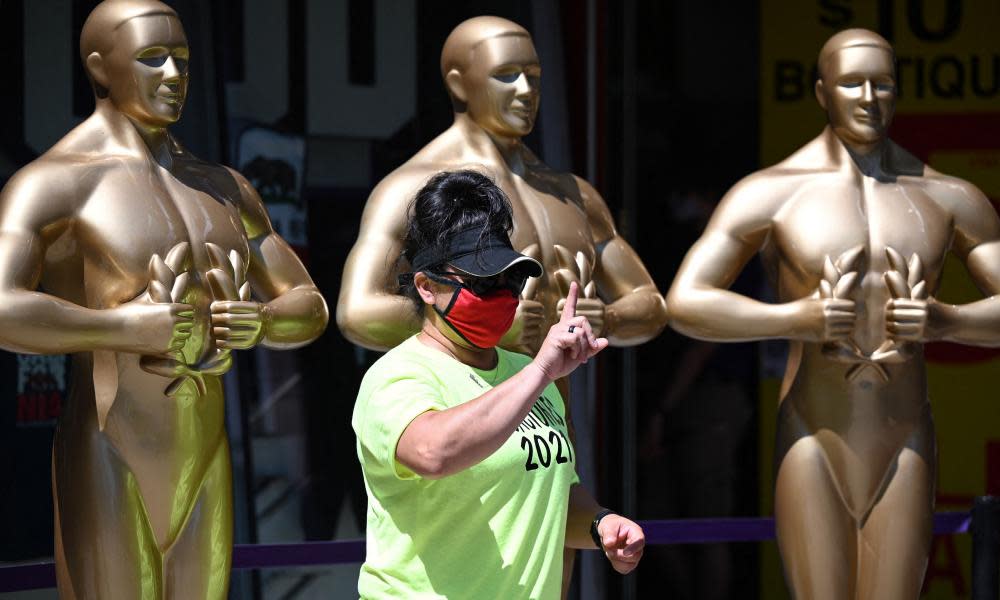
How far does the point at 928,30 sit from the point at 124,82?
3567 mm

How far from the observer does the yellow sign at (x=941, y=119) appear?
6.44m

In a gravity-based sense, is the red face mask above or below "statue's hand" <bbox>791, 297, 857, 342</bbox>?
above

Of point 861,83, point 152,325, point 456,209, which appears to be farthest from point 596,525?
point 861,83

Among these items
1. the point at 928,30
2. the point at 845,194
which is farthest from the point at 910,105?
the point at 845,194

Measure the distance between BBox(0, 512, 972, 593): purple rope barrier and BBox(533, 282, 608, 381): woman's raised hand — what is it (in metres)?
2.34

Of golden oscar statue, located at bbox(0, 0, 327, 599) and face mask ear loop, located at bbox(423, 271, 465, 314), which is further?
golden oscar statue, located at bbox(0, 0, 327, 599)

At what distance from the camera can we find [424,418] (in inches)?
96.7

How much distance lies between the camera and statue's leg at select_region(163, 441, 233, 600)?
4.00 meters

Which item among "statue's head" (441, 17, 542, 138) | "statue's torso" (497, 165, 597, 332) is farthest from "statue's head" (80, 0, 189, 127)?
"statue's torso" (497, 165, 597, 332)

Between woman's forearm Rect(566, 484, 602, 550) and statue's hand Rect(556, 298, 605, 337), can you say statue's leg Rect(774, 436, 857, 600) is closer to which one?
statue's hand Rect(556, 298, 605, 337)

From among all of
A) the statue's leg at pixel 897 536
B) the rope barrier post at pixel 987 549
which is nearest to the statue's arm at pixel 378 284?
the statue's leg at pixel 897 536

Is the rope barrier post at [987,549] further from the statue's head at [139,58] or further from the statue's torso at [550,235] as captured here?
the statue's head at [139,58]

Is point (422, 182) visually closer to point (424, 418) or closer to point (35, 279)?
point (35, 279)

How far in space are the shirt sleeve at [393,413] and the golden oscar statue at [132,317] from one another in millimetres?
1407
